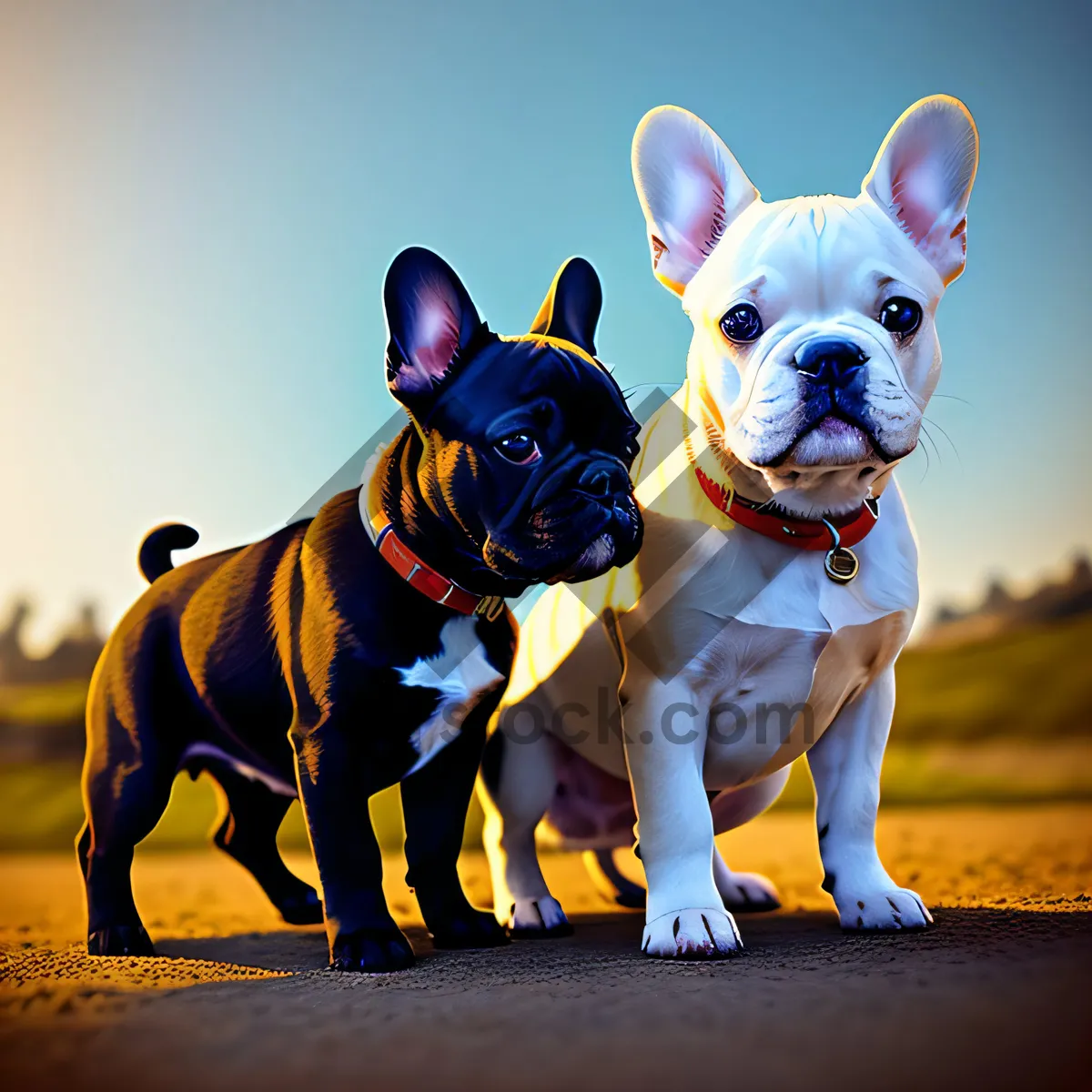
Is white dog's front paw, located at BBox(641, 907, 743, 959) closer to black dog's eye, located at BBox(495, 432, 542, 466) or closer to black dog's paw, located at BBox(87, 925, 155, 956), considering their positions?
black dog's eye, located at BBox(495, 432, 542, 466)

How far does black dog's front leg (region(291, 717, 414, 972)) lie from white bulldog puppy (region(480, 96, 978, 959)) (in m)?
0.32

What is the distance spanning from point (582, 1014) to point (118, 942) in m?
0.72

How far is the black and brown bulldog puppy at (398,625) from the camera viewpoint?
130cm

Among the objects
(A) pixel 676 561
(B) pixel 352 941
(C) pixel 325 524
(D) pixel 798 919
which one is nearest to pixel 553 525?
(A) pixel 676 561

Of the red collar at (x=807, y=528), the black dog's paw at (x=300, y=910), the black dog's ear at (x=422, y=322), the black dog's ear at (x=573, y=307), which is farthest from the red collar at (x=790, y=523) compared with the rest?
the black dog's paw at (x=300, y=910)

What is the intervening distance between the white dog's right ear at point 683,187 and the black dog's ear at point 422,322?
309mm

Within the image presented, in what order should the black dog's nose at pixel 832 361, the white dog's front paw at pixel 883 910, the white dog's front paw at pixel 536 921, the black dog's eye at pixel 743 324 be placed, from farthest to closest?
1. the white dog's front paw at pixel 536 921
2. the white dog's front paw at pixel 883 910
3. the black dog's eye at pixel 743 324
4. the black dog's nose at pixel 832 361

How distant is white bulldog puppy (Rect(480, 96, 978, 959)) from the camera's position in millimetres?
1298

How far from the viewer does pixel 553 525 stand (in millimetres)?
1271

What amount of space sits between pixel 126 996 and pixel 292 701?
0.38 metres

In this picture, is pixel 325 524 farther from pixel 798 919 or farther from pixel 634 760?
pixel 798 919

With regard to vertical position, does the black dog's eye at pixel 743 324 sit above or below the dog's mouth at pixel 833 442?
above

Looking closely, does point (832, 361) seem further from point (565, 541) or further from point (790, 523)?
point (565, 541)

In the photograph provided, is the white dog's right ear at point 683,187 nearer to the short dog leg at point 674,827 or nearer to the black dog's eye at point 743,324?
the black dog's eye at point 743,324
